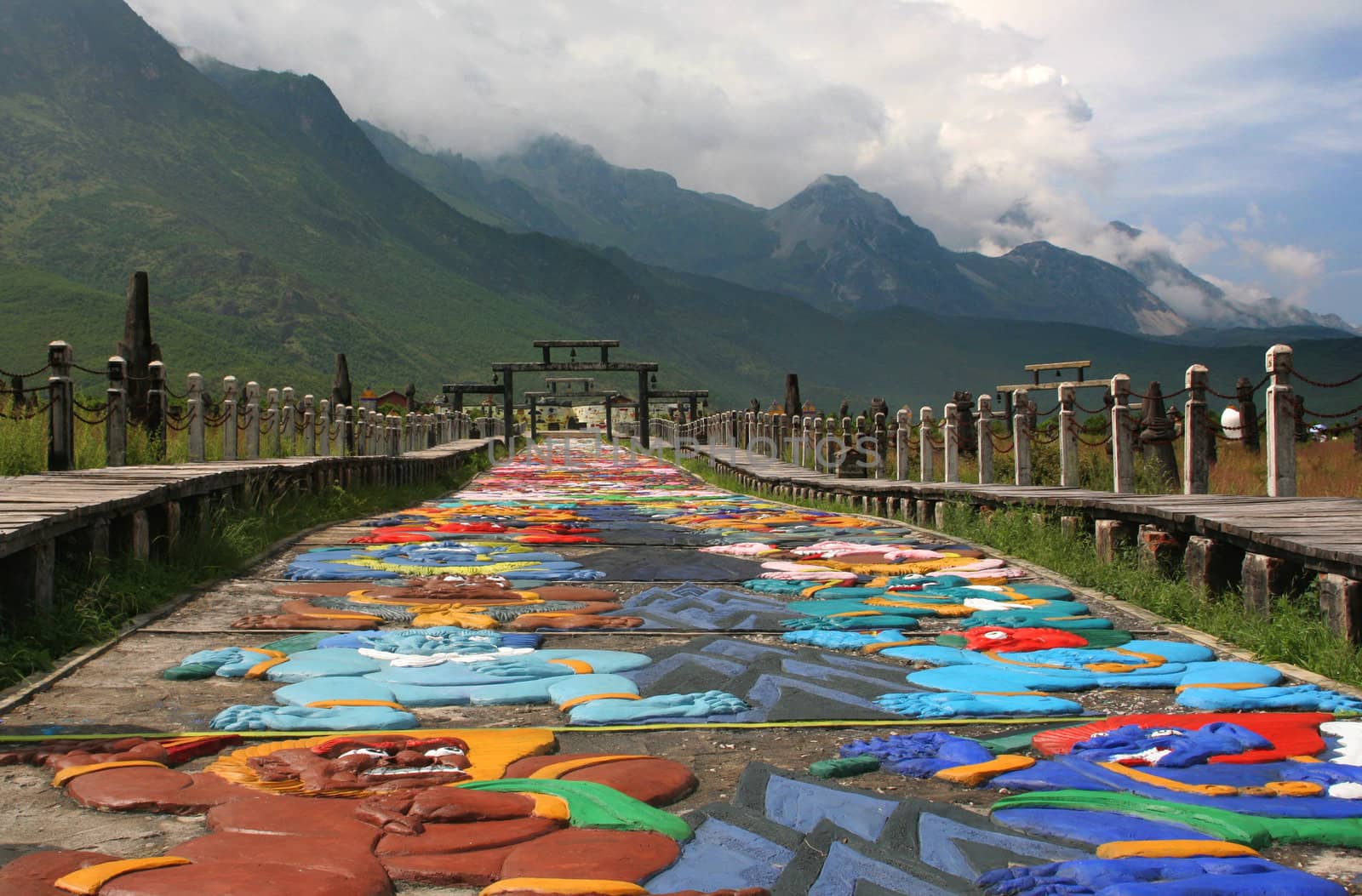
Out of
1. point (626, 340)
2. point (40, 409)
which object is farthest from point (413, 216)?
point (40, 409)

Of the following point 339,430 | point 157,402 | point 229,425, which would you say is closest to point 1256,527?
point 229,425

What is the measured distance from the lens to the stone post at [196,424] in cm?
1280

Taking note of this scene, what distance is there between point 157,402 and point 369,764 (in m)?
11.6

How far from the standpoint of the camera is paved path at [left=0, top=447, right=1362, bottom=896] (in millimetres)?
2838

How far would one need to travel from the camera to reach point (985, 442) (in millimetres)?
13844

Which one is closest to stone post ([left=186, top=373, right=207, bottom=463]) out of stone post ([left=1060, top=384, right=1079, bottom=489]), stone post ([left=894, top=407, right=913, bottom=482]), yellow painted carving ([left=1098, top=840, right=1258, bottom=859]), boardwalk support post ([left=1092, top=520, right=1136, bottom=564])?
stone post ([left=1060, top=384, right=1079, bottom=489])

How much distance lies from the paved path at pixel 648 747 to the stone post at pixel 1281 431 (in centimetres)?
268

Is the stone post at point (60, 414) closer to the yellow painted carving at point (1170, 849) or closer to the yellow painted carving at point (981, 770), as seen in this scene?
the yellow painted carving at point (981, 770)

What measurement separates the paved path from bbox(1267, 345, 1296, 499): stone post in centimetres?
268

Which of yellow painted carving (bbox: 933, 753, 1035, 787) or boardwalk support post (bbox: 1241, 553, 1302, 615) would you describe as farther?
boardwalk support post (bbox: 1241, 553, 1302, 615)

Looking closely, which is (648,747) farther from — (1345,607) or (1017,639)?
(1345,607)

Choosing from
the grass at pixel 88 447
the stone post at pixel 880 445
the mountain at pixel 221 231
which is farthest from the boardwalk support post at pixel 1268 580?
the mountain at pixel 221 231

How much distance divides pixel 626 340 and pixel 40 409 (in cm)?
18299

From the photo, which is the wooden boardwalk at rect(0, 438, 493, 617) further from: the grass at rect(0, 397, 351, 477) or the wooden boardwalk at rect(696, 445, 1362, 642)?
the wooden boardwalk at rect(696, 445, 1362, 642)
